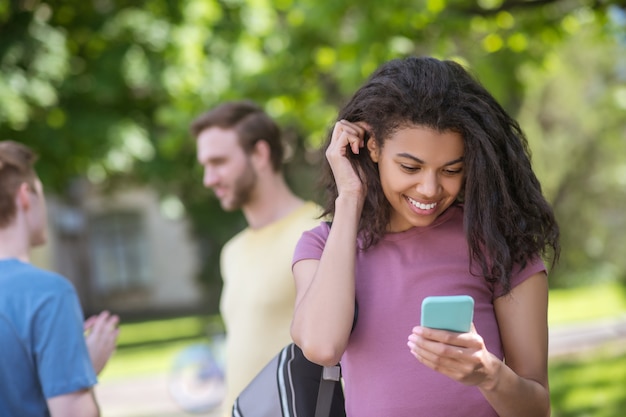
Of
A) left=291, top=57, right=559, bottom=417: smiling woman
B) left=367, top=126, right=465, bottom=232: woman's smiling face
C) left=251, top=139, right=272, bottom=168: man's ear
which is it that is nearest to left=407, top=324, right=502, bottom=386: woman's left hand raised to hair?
left=291, top=57, right=559, bottom=417: smiling woman

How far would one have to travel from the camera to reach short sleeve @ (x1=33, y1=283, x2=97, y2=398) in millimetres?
2891

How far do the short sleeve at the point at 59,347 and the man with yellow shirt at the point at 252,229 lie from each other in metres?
1.01

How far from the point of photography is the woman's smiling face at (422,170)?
7.60 ft

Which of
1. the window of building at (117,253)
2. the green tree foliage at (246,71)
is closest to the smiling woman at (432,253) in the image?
the green tree foliage at (246,71)

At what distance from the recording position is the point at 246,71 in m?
10.6

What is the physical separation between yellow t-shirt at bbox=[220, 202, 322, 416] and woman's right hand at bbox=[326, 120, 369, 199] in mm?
1363

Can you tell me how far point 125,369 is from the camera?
1667 centimetres

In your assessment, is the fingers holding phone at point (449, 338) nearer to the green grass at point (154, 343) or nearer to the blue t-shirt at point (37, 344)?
the blue t-shirt at point (37, 344)

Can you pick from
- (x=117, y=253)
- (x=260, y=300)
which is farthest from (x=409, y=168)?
(x=117, y=253)

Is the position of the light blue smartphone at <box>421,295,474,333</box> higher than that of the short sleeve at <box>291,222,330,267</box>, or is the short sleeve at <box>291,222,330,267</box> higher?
the short sleeve at <box>291,222,330,267</box>

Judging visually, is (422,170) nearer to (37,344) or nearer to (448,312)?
(448,312)

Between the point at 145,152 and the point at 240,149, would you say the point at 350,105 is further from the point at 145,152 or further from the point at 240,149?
the point at 145,152

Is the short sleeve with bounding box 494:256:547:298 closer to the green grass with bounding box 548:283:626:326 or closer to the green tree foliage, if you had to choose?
the green tree foliage

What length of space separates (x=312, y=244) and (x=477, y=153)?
1.65 feet
